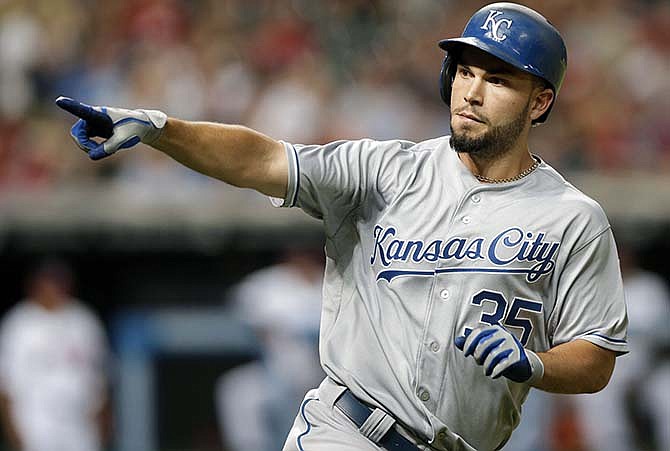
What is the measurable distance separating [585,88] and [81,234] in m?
3.76

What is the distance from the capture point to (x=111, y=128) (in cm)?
329

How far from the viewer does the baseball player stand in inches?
139

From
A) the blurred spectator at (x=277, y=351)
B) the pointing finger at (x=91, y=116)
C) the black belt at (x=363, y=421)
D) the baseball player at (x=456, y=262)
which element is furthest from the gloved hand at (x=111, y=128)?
the blurred spectator at (x=277, y=351)

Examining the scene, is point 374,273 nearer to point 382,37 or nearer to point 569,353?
point 569,353

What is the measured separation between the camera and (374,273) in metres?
3.66

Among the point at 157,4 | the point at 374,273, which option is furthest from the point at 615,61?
the point at 374,273

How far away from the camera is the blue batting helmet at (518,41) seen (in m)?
3.53

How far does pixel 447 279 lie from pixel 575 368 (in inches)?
16.2

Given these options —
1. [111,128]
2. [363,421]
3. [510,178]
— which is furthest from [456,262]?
[111,128]

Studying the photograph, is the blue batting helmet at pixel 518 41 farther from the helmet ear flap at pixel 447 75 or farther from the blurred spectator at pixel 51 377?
the blurred spectator at pixel 51 377

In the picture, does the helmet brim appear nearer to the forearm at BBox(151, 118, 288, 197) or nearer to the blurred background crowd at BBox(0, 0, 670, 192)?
the forearm at BBox(151, 118, 288, 197)

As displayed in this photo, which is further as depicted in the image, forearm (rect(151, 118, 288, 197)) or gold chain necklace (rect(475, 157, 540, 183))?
gold chain necklace (rect(475, 157, 540, 183))

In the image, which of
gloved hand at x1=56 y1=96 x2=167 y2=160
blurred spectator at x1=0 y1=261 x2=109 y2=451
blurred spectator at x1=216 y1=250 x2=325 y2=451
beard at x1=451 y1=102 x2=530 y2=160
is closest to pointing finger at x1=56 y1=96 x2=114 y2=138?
gloved hand at x1=56 y1=96 x2=167 y2=160

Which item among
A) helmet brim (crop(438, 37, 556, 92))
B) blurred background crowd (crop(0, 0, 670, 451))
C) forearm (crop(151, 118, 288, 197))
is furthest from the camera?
blurred background crowd (crop(0, 0, 670, 451))
